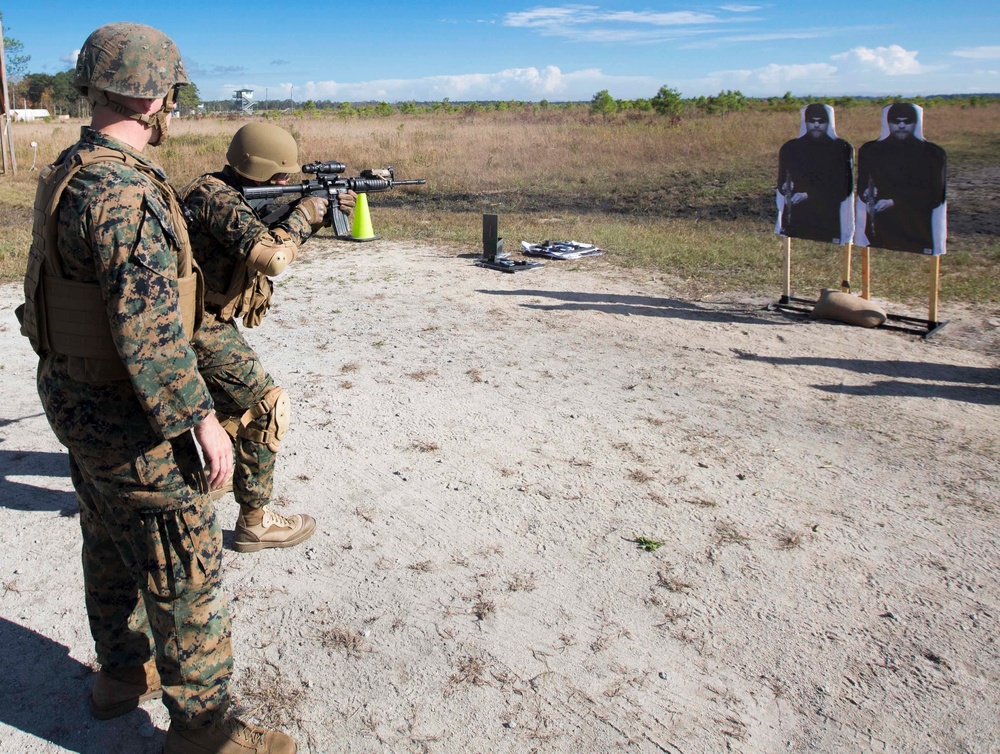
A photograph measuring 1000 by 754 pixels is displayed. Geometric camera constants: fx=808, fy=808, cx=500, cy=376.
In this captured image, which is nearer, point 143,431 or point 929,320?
point 143,431

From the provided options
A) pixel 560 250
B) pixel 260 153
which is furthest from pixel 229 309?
pixel 560 250

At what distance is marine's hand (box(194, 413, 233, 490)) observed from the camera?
221 cm

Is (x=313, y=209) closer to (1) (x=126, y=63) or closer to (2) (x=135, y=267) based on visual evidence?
(1) (x=126, y=63)

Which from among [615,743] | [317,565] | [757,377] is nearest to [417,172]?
[757,377]

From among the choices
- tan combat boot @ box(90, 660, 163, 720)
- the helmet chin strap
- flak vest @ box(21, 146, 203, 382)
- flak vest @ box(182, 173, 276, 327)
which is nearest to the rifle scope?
flak vest @ box(182, 173, 276, 327)

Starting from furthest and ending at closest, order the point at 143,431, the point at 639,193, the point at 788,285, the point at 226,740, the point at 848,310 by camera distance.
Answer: the point at 639,193 < the point at 788,285 < the point at 848,310 < the point at 226,740 < the point at 143,431

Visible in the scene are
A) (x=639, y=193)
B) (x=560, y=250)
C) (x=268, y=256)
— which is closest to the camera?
(x=268, y=256)

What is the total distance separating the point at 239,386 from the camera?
3344 mm

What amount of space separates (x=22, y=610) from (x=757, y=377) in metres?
4.83

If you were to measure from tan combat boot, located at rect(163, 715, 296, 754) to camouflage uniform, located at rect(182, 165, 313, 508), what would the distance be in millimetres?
1261

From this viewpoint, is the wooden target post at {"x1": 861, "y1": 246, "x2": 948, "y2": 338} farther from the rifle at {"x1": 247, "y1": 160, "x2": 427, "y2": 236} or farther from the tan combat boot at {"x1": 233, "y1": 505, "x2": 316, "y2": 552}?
the tan combat boot at {"x1": 233, "y1": 505, "x2": 316, "y2": 552}

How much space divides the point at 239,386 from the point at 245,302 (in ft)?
1.27

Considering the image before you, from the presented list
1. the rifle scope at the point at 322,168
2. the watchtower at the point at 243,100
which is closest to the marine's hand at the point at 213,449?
the rifle scope at the point at 322,168

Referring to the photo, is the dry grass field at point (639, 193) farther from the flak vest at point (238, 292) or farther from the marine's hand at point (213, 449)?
Result: the marine's hand at point (213, 449)
